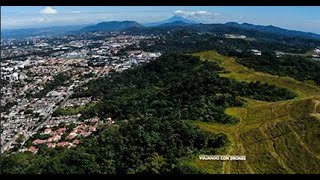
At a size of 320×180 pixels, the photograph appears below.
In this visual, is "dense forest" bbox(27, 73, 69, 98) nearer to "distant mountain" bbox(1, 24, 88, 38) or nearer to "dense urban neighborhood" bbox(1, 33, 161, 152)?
"dense urban neighborhood" bbox(1, 33, 161, 152)

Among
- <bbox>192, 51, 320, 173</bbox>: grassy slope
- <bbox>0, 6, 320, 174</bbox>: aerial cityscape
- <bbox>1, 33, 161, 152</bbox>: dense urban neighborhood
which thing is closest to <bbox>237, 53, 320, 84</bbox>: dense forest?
<bbox>0, 6, 320, 174</bbox>: aerial cityscape

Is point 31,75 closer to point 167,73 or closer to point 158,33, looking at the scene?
point 167,73

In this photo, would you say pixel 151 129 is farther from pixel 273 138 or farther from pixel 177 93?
pixel 177 93

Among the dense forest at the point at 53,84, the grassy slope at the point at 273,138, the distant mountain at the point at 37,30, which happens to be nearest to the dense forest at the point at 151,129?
the grassy slope at the point at 273,138

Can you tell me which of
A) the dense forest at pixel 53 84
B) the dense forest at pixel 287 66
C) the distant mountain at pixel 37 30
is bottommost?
the dense forest at pixel 53 84

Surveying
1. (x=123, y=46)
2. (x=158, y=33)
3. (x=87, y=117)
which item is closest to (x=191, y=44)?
(x=123, y=46)

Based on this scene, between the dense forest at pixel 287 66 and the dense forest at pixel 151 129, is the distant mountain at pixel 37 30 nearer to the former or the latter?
the dense forest at pixel 151 129

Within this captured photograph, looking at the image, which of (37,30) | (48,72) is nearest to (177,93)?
(37,30)
